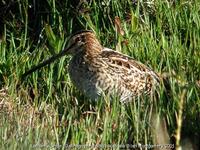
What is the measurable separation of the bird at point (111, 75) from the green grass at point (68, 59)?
4.8 inches

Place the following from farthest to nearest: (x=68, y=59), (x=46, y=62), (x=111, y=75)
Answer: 1. (x=68, y=59)
2. (x=46, y=62)
3. (x=111, y=75)

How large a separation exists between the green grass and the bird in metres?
0.12

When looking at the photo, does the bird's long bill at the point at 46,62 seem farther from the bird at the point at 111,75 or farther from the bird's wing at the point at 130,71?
the bird's wing at the point at 130,71

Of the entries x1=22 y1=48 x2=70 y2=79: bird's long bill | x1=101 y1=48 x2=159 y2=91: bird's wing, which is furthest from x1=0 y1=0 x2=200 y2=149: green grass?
x1=101 y1=48 x2=159 y2=91: bird's wing

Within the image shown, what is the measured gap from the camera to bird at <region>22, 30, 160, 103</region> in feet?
18.2

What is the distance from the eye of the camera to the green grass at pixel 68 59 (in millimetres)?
4770

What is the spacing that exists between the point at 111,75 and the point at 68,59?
3.01 feet

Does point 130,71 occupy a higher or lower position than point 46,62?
lower

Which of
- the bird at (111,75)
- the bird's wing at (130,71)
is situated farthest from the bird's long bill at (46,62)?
the bird's wing at (130,71)

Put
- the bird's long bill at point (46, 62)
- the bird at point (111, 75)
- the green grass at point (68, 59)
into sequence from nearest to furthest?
1. the green grass at point (68, 59)
2. the bird at point (111, 75)
3. the bird's long bill at point (46, 62)

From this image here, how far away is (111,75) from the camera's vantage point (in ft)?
18.5

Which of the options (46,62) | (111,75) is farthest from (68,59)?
(111,75)

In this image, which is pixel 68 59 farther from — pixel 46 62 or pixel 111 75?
pixel 111 75

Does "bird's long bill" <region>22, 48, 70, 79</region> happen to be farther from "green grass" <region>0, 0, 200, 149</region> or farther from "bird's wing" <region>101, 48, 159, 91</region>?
"bird's wing" <region>101, 48, 159, 91</region>
